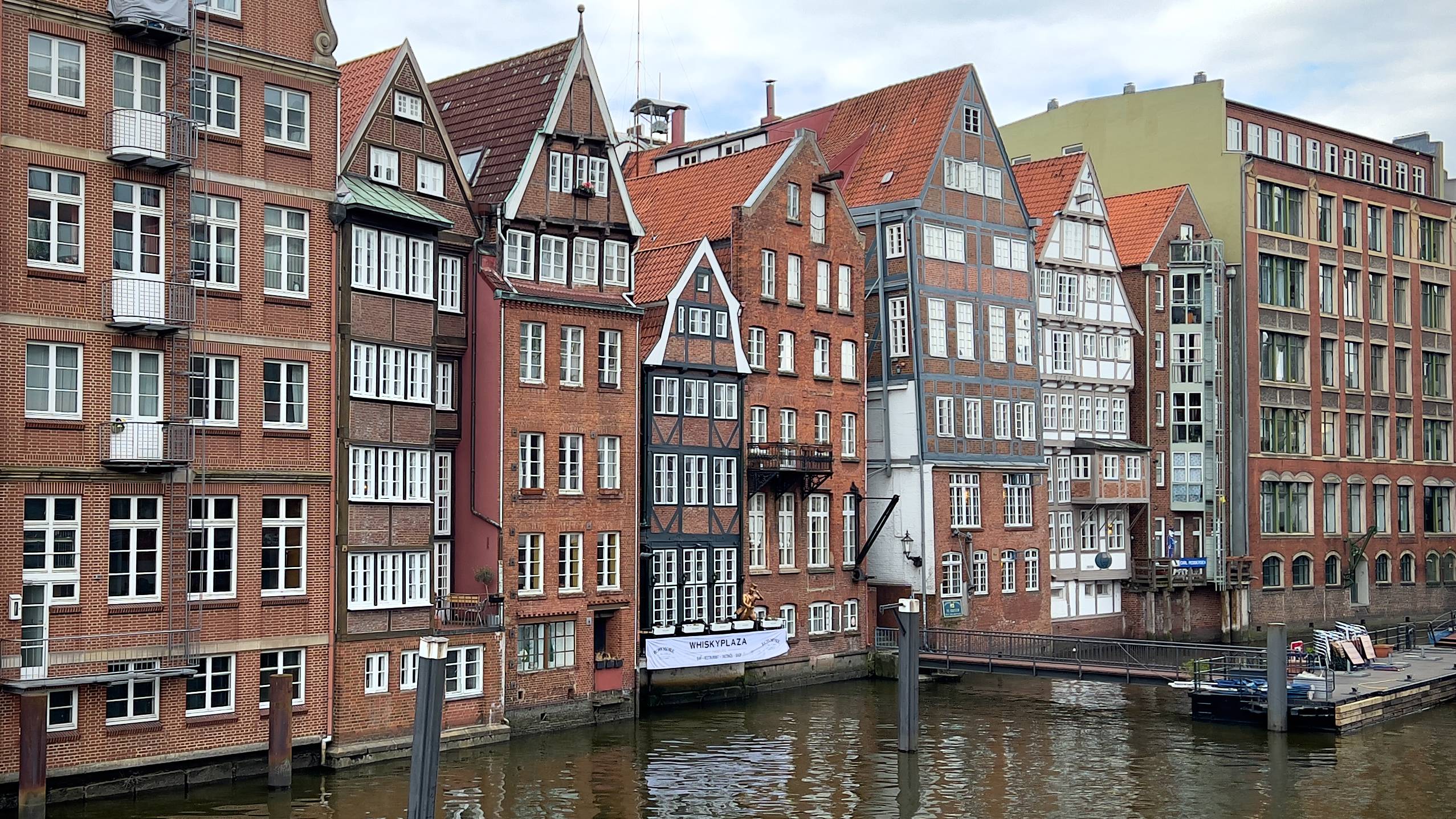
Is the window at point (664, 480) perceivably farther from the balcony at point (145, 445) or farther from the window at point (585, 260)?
the balcony at point (145, 445)

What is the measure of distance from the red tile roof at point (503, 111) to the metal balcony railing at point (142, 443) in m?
13.3

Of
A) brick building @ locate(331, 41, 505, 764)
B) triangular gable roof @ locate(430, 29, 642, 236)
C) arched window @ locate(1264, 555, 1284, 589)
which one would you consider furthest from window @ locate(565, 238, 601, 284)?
arched window @ locate(1264, 555, 1284, 589)

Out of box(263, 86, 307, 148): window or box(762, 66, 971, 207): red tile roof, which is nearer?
box(263, 86, 307, 148): window

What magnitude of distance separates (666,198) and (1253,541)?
112 feet

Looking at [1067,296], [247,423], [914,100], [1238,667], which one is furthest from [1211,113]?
[247,423]

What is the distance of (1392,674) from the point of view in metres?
51.5

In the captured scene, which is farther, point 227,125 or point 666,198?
point 666,198

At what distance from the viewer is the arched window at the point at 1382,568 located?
80125 millimetres

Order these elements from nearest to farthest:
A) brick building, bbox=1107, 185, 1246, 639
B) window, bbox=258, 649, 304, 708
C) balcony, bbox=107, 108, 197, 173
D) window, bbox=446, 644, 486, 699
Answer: balcony, bbox=107, 108, 197, 173, window, bbox=258, 649, 304, 708, window, bbox=446, 644, 486, 699, brick building, bbox=1107, 185, 1246, 639

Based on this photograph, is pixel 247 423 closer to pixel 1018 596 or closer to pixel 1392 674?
pixel 1018 596

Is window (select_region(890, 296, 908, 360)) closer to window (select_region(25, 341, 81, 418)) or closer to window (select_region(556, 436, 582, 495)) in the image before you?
window (select_region(556, 436, 582, 495))

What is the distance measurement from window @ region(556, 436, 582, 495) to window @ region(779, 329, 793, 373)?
10.7m

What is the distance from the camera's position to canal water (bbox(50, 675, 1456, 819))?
33.2 meters

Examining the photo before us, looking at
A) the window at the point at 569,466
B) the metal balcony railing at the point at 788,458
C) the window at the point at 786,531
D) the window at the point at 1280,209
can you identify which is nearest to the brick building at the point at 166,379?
the window at the point at 569,466
